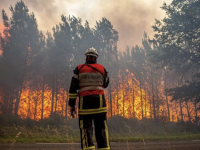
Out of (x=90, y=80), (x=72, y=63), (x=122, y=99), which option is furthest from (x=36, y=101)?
(x=90, y=80)

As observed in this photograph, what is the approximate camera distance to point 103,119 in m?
3.42

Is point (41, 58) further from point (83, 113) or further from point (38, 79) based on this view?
point (83, 113)

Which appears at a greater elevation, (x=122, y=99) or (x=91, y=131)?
(x=122, y=99)

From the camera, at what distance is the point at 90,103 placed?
336 centimetres

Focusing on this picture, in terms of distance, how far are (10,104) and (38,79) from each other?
6289 mm

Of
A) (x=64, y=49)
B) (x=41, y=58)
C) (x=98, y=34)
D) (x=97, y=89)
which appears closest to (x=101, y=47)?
(x=98, y=34)

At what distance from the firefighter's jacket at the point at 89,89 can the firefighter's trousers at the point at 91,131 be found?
0.11m

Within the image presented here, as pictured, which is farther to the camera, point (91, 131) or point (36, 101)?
point (36, 101)

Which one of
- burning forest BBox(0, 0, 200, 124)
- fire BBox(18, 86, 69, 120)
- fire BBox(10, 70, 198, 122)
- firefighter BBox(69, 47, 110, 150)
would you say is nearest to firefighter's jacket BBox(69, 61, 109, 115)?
firefighter BBox(69, 47, 110, 150)

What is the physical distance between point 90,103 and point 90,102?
0.06 ft

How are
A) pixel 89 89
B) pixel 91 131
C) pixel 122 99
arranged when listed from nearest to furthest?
1. pixel 91 131
2. pixel 89 89
3. pixel 122 99

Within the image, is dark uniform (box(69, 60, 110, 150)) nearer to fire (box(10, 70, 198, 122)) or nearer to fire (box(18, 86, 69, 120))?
fire (box(18, 86, 69, 120))

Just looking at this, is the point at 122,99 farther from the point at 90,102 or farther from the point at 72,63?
the point at 90,102

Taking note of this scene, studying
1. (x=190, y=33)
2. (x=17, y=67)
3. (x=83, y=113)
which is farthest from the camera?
(x=17, y=67)
